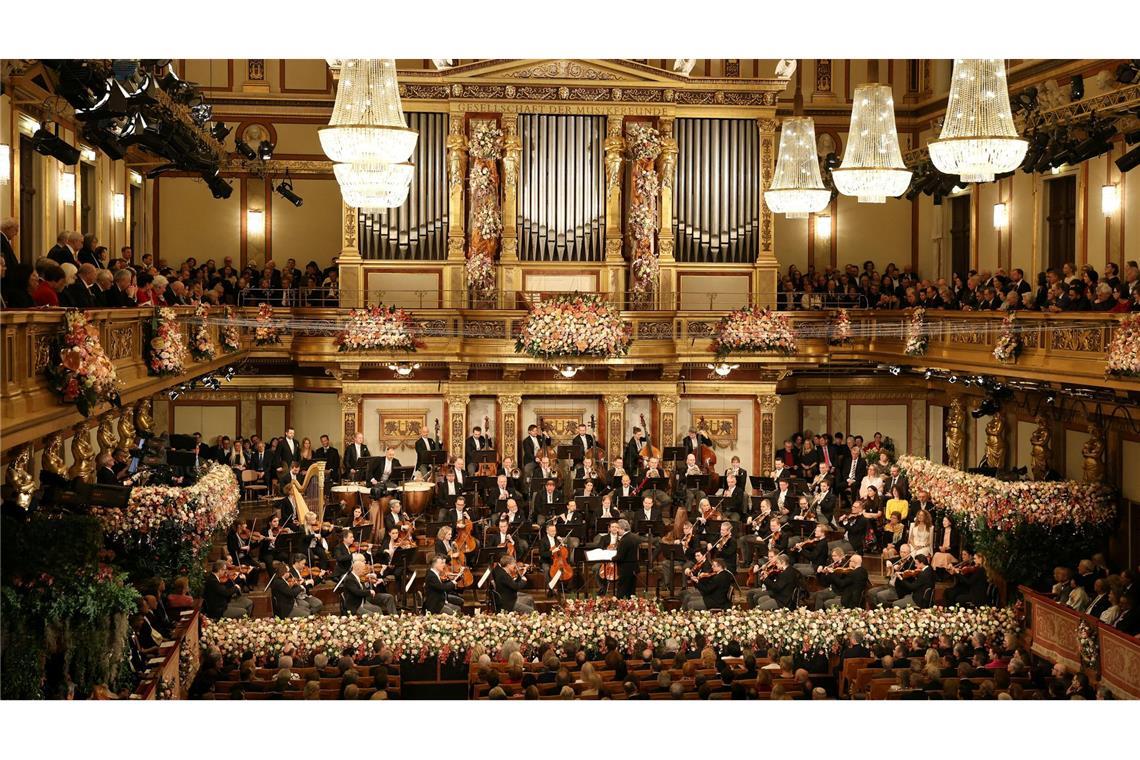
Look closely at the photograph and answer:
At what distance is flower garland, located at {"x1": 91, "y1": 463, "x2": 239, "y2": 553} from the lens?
13297mm

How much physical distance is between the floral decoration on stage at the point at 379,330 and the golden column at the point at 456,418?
179cm

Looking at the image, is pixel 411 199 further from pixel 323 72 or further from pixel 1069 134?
pixel 1069 134

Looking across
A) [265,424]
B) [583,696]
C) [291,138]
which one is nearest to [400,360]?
[265,424]

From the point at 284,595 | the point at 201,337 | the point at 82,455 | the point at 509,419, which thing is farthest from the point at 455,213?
the point at 82,455

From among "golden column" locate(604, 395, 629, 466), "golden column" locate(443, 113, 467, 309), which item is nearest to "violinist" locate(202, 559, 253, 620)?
"golden column" locate(443, 113, 467, 309)

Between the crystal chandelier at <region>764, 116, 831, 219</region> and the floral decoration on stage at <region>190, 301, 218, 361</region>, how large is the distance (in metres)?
7.82

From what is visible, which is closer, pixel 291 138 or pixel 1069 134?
pixel 1069 134

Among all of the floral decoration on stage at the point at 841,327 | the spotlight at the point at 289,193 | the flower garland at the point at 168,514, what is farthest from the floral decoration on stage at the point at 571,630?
the spotlight at the point at 289,193

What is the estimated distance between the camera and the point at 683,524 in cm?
1738

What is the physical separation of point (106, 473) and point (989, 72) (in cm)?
919

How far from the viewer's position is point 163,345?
43.5 feet

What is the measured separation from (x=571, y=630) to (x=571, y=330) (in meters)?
7.59

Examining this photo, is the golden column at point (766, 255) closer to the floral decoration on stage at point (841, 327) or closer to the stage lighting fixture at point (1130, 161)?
the floral decoration on stage at point (841, 327)

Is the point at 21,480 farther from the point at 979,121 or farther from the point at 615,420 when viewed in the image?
the point at 615,420
